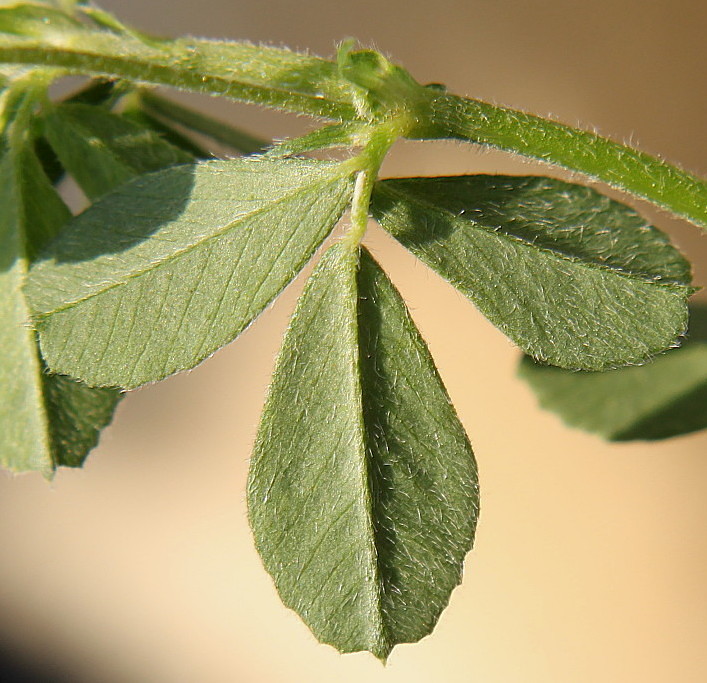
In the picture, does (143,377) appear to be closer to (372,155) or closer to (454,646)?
(372,155)

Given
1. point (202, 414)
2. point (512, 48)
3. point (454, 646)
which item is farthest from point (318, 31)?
point (454, 646)

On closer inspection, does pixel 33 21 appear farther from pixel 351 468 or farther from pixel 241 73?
pixel 351 468

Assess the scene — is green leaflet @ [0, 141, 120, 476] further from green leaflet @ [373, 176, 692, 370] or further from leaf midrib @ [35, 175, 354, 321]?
green leaflet @ [373, 176, 692, 370]

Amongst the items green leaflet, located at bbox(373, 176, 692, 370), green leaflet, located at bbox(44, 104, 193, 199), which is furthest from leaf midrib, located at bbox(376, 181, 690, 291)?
green leaflet, located at bbox(44, 104, 193, 199)

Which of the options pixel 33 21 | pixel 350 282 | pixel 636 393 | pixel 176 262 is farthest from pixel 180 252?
pixel 636 393

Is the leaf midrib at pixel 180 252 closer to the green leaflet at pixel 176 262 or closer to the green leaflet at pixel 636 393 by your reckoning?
the green leaflet at pixel 176 262

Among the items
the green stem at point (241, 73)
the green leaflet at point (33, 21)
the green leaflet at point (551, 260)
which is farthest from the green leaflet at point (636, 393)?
the green leaflet at point (33, 21)
